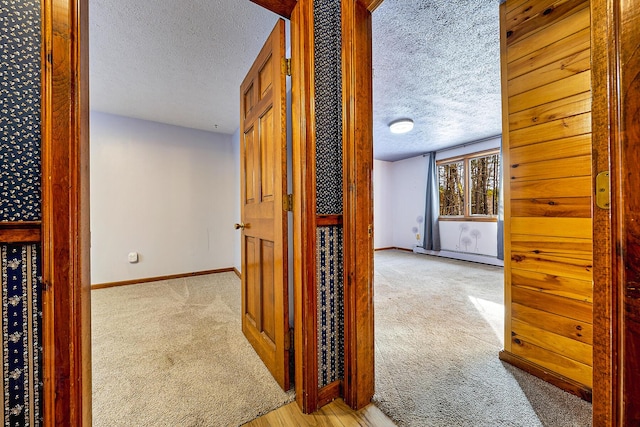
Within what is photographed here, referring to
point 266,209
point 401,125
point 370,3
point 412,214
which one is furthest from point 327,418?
point 412,214

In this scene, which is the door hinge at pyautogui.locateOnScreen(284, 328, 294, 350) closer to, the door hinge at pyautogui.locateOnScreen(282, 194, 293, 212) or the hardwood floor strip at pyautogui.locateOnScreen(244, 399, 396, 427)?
the hardwood floor strip at pyautogui.locateOnScreen(244, 399, 396, 427)

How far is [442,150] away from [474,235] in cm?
181

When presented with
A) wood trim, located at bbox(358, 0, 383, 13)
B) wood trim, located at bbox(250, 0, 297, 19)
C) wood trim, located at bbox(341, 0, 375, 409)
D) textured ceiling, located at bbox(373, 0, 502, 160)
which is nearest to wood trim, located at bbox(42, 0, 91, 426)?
wood trim, located at bbox(250, 0, 297, 19)

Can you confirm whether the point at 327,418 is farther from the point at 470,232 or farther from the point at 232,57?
the point at 470,232

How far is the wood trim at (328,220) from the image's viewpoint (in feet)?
3.95

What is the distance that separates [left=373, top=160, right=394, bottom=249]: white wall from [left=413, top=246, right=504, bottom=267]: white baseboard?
793 mm

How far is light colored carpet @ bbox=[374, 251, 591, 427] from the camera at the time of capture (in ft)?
3.79

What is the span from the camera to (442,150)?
16.6ft

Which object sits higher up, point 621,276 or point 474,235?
point 621,276

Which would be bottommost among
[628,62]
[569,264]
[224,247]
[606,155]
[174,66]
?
[224,247]

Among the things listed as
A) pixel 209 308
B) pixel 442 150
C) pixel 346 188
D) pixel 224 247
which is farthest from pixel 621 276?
pixel 442 150

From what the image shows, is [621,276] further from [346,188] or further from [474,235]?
[474,235]

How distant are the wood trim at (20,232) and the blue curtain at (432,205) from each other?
5.47 meters

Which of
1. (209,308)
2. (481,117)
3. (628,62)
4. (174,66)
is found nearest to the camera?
(628,62)
